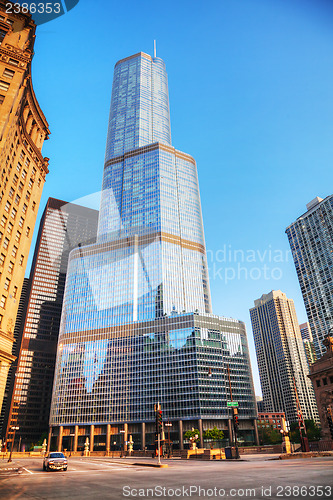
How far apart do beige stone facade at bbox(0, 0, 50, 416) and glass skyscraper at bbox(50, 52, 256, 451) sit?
92.4 metres

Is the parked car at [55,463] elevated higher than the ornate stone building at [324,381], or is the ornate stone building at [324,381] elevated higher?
the ornate stone building at [324,381]

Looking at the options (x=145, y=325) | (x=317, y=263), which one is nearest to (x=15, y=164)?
(x=145, y=325)

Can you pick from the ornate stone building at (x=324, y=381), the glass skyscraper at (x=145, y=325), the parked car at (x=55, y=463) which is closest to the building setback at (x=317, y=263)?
the glass skyscraper at (x=145, y=325)

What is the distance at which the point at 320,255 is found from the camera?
165 meters

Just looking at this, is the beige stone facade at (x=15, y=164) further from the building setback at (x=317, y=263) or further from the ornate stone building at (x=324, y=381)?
the building setback at (x=317, y=263)

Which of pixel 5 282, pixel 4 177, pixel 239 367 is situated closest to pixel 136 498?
pixel 5 282

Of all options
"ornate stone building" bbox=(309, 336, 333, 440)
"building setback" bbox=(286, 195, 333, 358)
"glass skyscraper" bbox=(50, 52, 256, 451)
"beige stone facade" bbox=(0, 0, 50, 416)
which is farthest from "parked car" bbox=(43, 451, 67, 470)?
"building setback" bbox=(286, 195, 333, 358)

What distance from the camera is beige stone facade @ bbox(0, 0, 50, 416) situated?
142ft

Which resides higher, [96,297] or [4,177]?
[96,297]

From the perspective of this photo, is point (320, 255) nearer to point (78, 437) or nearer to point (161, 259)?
point (161, 259)

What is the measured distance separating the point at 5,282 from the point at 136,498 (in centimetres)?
3850

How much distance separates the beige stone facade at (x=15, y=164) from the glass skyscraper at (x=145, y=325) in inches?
3637

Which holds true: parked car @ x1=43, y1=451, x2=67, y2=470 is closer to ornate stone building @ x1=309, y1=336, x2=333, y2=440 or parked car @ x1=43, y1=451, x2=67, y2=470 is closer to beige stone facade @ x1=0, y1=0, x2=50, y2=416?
beige stone facade @ x1=0, y1=0, x2=50, y2=416

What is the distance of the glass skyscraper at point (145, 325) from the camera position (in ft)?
419
